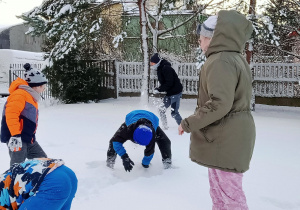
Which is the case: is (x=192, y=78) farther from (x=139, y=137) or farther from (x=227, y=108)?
(x=227, y=108)

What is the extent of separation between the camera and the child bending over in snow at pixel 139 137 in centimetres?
402

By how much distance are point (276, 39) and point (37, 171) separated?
9911 millimetres

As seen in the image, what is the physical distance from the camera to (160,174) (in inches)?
178

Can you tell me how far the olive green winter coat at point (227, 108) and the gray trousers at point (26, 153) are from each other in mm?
1977

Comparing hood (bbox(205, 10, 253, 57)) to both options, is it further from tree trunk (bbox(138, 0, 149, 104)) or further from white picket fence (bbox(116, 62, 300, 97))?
white picket fence (bbox(116, 62, 300, 97))

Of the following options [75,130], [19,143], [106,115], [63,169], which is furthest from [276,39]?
[63,169]

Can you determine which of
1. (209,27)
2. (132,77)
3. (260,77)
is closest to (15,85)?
(209,27)

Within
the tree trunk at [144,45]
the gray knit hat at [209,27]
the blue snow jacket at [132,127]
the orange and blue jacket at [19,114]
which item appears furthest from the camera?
the tree trunk at [144,45]

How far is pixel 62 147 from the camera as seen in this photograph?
6035mm

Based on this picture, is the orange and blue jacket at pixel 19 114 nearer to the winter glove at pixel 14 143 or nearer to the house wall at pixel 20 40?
the winter glove at pixel 14 143

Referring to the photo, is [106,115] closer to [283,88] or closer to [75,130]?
[75,130]

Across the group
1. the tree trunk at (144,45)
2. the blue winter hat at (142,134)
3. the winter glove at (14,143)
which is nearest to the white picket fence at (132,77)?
the tree trunk at (144,45)

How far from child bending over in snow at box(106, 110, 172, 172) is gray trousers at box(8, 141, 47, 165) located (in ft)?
3.00

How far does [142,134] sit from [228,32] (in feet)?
6.17
